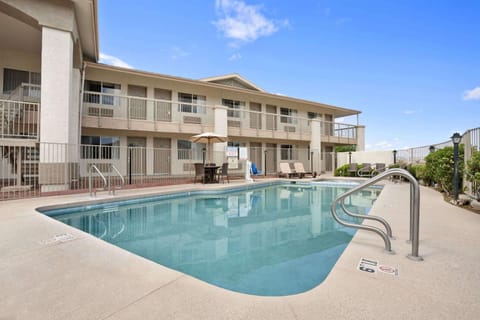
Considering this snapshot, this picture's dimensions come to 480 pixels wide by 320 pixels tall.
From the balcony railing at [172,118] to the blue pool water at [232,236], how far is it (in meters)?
6.24

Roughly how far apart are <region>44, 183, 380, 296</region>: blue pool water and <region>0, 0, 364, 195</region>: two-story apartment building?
3.85 m

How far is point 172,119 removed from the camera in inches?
564

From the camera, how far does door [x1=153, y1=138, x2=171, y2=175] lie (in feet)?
47.0

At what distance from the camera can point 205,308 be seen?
1.75 metres

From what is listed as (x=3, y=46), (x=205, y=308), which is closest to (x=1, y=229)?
(x=205, y=308)

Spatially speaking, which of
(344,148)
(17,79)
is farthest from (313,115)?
(17,79)

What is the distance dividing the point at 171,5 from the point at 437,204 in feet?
53.1

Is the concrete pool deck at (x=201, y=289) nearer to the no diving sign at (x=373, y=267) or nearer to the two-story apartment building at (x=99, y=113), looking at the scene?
the no diving sign at (x=373, y=267)

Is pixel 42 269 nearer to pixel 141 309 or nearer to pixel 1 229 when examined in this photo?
pixel 141 309

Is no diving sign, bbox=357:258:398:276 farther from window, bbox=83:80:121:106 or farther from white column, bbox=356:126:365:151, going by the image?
white column, bbox=356:126:365:151

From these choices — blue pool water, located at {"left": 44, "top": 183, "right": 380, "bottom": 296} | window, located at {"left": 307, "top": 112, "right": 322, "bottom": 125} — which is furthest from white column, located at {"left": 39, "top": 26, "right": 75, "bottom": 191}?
window, located at {"left": 307, "top": 112, "right": 322, "bottom": 125}

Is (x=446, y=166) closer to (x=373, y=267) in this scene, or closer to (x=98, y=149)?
(x=373, y=267)

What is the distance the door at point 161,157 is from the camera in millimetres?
14328

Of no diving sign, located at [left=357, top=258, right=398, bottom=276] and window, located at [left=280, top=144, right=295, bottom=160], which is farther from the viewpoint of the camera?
window, located at [left=280, top=144, right=295, bottom=160]
